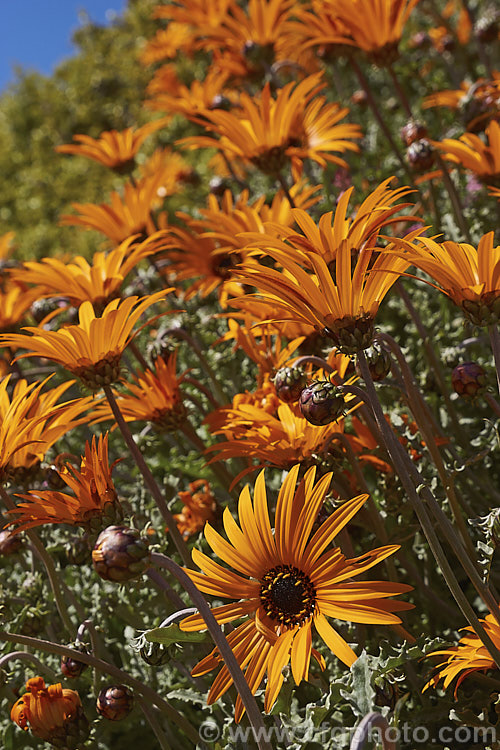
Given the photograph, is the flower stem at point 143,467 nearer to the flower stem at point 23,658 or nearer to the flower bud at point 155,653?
the flower bud at point 155,653

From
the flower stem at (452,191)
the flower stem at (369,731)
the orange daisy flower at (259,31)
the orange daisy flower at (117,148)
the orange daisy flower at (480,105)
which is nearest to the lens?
the flower stem at (369,731)

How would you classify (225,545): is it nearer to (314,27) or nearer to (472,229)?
(472,229)

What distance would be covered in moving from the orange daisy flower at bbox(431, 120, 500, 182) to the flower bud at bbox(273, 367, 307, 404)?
964 millimetres

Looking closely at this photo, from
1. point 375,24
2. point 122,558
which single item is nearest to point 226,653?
point 122,558

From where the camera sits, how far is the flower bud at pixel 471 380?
184cm

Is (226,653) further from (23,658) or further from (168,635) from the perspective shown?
(23,658)

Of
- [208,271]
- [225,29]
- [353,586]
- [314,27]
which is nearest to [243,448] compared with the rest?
[353,586]

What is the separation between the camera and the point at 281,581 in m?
1.56

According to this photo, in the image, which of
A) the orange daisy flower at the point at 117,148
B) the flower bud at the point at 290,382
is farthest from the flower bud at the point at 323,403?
the orange daisy flower at the point at 117,148

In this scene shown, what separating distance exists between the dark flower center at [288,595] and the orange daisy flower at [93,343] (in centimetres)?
60

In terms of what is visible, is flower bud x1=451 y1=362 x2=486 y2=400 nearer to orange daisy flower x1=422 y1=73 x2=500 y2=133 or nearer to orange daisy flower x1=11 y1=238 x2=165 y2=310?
orange daisy flower x1=11 y1=238 x2=165 y2=310

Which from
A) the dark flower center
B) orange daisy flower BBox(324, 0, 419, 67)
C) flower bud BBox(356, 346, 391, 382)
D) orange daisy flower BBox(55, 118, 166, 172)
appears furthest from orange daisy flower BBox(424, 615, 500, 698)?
orange daisy flower BBox(55, 118, 166, 172)

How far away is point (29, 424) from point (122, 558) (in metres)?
0.55

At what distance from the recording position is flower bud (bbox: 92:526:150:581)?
4.21ft
